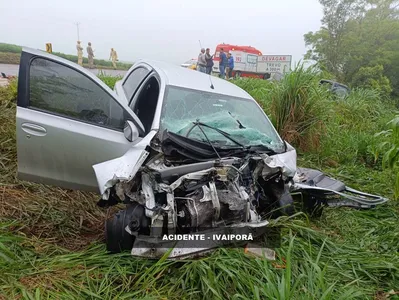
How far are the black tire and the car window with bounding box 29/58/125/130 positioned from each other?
866 mm

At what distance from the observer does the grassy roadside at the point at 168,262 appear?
6.55 feet

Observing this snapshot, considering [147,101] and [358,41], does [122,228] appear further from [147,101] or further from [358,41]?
[358,41]

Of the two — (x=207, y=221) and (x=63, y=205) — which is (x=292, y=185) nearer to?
(x=207, y=221)

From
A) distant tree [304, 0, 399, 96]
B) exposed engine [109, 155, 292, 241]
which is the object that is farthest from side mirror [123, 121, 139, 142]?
distant tree [304, 0, 399, 96]

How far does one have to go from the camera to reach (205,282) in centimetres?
203

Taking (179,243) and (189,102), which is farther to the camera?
(189,102)

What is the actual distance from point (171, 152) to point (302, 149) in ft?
11.5

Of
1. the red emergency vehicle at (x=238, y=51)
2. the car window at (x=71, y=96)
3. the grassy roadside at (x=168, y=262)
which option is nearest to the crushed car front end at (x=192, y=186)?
the grassy roadside at (x=168, y=262)

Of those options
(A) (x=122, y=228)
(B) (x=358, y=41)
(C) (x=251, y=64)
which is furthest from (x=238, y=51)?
(A) (x=122, y=228)

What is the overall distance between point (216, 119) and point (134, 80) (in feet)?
5.80

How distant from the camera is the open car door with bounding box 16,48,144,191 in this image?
269 cm

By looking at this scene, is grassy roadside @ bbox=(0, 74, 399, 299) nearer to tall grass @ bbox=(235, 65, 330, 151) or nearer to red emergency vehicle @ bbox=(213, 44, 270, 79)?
tall grass @ bbox=(235, 65, 330, 151)

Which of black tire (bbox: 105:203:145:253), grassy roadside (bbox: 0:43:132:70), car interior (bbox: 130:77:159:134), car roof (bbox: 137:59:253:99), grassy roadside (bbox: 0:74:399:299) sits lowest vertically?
grassy roadside (bbox: 0:74:399:299)

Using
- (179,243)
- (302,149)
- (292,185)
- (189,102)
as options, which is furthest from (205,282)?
(302,149)
